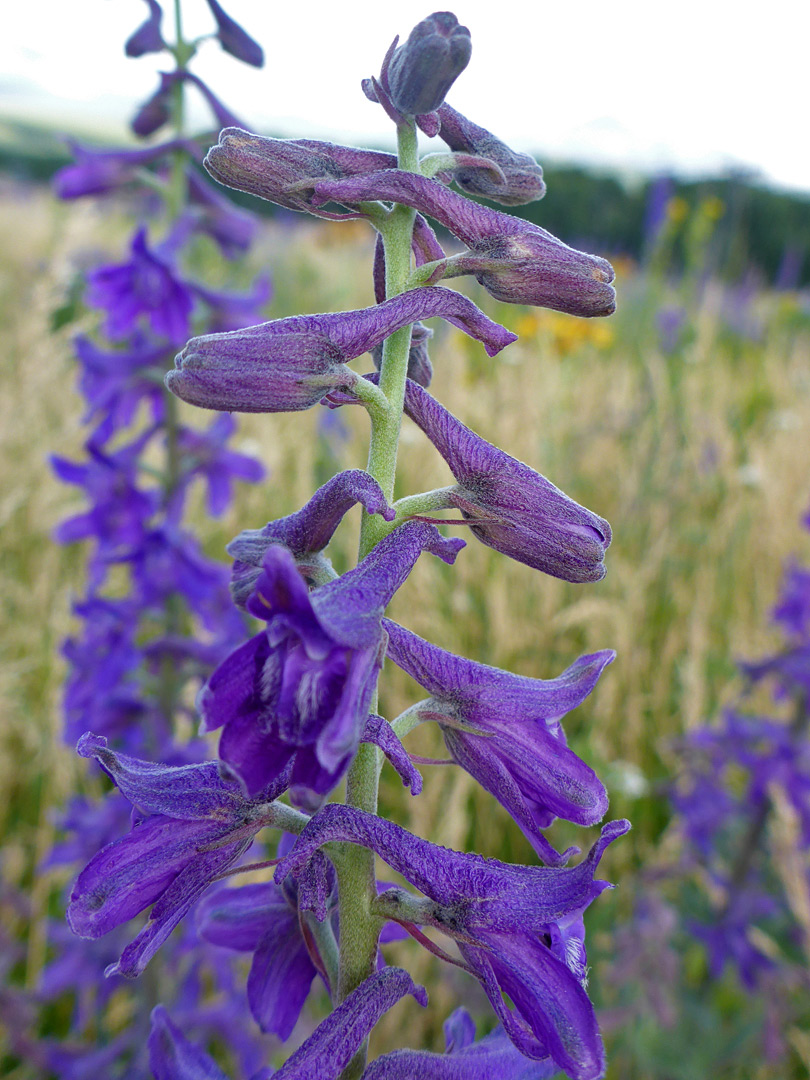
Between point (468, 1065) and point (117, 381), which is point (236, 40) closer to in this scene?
point (117, 381)

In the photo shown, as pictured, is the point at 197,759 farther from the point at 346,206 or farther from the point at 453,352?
the point at 453,352

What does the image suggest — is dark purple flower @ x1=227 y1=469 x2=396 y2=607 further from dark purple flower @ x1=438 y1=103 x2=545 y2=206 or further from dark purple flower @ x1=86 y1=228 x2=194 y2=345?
A: dark purple flower @ x1=86 y1=228 x2=194 y2=345

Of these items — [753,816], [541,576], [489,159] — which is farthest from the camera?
[541,576]

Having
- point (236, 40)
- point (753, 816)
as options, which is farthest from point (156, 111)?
point (753, 816)

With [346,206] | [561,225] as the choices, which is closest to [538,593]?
[346,206]

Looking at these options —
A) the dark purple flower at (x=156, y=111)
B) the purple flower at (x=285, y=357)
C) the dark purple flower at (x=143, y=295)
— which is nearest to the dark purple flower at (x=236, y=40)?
the dark purple flower at (x=156, y=111)

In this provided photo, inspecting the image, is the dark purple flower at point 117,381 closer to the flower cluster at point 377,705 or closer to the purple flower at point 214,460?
the purple flower at point 214,460
